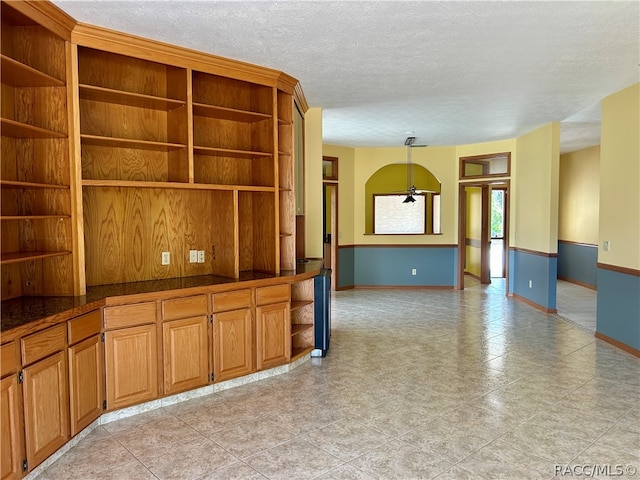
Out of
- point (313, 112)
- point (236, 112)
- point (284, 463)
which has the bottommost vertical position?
point (284, 463)

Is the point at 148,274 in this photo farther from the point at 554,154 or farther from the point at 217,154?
the point at 554,154

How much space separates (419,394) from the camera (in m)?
3.53

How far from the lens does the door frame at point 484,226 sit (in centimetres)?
788

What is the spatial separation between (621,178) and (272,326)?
380 cm

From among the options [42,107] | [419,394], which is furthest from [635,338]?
[42,107]

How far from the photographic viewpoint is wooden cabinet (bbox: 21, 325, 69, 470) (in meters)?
2.34

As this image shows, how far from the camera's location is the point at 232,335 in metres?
3.59

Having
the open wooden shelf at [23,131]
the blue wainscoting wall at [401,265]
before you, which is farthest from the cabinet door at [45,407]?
the blue wainscoting wall at [401,265]

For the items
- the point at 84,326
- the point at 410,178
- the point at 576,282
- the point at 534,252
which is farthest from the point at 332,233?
the point at 84,326

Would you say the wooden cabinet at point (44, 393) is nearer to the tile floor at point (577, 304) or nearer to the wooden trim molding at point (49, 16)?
the wooden trim molding at point (49, 16)

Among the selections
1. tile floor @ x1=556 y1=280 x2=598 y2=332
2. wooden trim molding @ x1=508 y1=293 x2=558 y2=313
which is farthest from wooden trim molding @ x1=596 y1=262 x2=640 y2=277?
wooden trim molding @ x1=508 y1=293 x2=558 y2=313

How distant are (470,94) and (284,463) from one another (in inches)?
158

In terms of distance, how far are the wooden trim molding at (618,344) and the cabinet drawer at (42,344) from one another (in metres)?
4.85

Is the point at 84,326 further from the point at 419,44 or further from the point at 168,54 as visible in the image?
the point at 419,44
